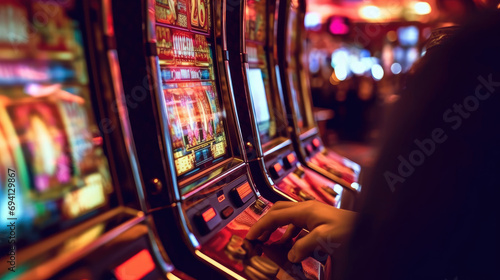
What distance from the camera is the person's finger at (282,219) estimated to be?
136 centimetres

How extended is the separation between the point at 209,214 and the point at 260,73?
1587 millimetres

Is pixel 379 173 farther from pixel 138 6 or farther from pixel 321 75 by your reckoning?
pixel 321 75

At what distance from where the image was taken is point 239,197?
6.22ft

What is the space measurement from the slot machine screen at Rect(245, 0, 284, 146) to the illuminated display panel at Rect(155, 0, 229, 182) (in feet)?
2.36

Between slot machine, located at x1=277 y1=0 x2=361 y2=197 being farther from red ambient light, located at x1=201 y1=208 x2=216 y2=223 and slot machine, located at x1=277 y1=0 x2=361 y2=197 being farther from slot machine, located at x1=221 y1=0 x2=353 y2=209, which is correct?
red ambient light, located at x1=201 y1=208 x2=216 y2=223

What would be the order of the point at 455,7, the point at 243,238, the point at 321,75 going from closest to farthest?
the point at 243,238
the point at 455,7
the point at 321,75

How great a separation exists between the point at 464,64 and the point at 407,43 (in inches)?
742

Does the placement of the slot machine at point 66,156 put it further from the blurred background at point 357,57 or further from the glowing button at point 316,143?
the blurred background at point 357,57

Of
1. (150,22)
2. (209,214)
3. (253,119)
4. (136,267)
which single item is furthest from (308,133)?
(136,267)

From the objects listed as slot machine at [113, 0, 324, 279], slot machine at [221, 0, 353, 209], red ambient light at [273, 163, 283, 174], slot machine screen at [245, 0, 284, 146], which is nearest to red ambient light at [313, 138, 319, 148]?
slot machine at [221, 0, 353, 209]

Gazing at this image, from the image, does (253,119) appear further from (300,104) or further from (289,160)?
(300,104)

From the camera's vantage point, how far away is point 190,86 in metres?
1.89

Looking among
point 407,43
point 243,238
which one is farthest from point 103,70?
point 407,43

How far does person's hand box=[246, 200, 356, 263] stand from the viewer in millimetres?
1225
